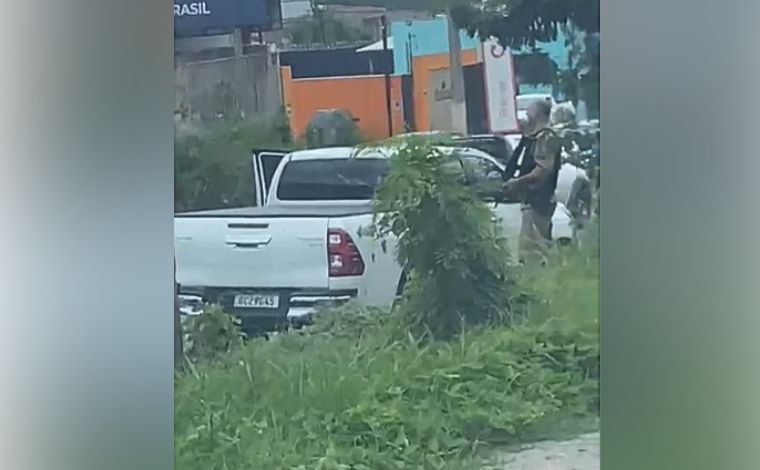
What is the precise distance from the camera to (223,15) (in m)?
1.68

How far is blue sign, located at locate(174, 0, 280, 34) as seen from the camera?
5.46 feet

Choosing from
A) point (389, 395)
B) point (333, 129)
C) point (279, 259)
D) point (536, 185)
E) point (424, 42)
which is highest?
point (424, 42)

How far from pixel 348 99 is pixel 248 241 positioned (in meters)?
0.32

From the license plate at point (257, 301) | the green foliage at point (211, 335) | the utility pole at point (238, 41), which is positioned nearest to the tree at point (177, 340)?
the green foliage at point (211, 335)

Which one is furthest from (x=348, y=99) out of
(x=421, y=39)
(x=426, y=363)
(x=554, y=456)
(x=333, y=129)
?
(x=554, y=456)

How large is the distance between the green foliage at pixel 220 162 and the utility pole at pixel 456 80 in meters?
0.31

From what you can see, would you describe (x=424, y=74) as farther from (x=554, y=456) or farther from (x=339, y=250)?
(x=554, y=456)

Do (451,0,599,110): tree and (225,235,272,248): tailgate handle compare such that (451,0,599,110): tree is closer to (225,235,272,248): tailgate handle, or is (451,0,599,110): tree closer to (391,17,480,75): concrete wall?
(391,17,480,75): concrete wall

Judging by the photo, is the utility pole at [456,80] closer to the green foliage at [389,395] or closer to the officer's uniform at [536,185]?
the officer's uniform at [536,185]

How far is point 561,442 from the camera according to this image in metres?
1.68
